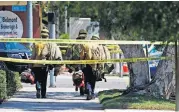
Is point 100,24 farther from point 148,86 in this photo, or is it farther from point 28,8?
point 28,8

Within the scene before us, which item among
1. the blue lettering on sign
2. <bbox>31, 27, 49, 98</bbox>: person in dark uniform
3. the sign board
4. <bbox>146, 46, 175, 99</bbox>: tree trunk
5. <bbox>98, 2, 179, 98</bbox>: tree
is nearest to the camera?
<bbox>98, 2, 179, 98</bbox>: tree

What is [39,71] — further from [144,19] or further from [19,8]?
[144,19]

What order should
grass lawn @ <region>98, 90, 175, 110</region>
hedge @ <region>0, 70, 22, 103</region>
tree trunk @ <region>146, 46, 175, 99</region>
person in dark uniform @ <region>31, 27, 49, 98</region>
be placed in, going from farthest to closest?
person in dark uniform @ <region>31, 27, 49, 98</region>
tree trunk @ <region>146, 46, 175, 99</region>
hedge @ <region>0, 70, 22, 103</region>
grass lawn @ <region>98, 90, 175, 110</region>

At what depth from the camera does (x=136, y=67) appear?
15.0 meters

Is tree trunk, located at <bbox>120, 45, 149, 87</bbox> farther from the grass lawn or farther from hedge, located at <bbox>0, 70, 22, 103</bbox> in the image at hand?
hedge, located at <bbox>0, 70, 22, 103</bbox>

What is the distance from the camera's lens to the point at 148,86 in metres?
14.5

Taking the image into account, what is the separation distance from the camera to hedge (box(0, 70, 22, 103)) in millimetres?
13156

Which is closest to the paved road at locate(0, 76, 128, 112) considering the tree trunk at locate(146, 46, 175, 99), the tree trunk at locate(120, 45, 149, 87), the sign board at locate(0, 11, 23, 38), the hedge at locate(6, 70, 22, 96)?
the hedge at locate(6, 70, 22, 96)

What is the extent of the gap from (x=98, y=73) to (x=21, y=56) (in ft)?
15.8

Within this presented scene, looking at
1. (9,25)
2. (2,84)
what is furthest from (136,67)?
(9,25)

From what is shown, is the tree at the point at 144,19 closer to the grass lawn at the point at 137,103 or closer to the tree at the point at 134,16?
the tree at the point at 134,16

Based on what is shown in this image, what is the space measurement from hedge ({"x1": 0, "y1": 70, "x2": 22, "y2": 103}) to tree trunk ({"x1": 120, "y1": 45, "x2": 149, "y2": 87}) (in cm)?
288

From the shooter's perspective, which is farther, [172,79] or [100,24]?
[172,79]

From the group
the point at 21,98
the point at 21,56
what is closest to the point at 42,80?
the point at 21,98
